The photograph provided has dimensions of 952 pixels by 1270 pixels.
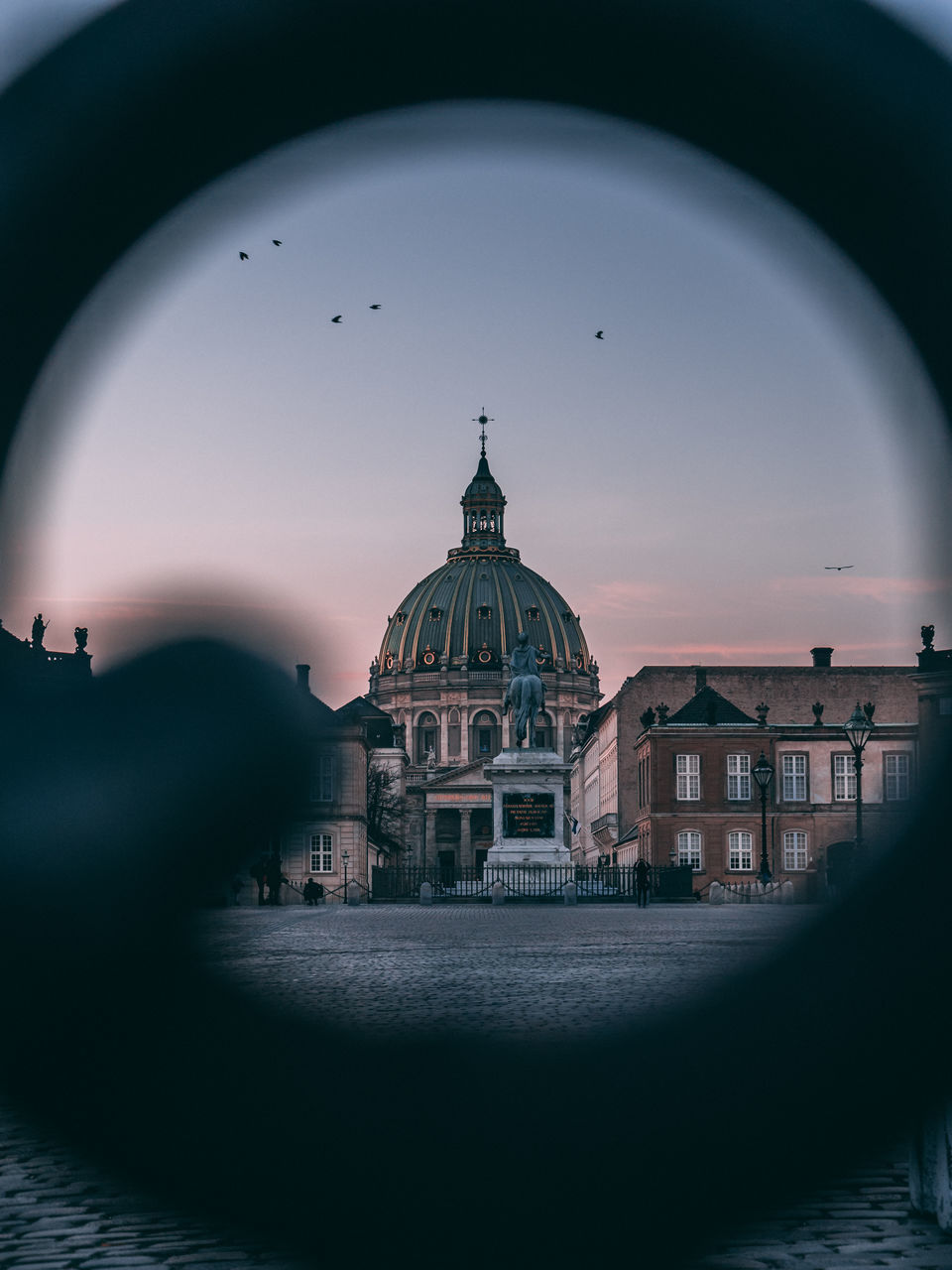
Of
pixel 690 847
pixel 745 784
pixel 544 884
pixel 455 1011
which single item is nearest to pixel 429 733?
Answer: pixel 690 847

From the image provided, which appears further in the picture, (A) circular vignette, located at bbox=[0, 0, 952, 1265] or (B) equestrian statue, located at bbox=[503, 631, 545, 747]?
(B) equestrian statue, located at bbox=[503, 631, 545, 747]

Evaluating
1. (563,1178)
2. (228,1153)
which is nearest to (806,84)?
(563,1178)

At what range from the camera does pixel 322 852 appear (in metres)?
71.0

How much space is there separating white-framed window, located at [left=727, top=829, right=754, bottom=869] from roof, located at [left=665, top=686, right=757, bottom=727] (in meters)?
5.05

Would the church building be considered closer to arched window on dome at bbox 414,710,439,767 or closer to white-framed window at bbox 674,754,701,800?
arched window on dome at bbox 414,710,439,767

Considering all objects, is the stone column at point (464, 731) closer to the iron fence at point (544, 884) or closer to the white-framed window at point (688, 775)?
the iron fence at point (544, 884)

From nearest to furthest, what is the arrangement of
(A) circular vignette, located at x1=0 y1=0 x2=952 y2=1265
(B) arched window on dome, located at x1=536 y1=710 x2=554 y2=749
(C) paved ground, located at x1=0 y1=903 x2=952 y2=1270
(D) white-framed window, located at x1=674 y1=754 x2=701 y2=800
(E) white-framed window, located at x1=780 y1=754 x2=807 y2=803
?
1. (A) circular vignette, located at x1=0 y1=0 x2=952 y2=1265
2. (C) paved ground, located at x1=0 y1=903 x2=952 y2=1270
3. (E) white-framed window, located at x1=780 y1=754 x2=807 y2=803
4. (D) white-framed window, located at x1=674 y1=754 x2=701 y2=800
5. (B) arched window on dome, located at x1=536 y1=710 x2=554 y2=749

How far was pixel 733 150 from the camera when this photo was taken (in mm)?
3885

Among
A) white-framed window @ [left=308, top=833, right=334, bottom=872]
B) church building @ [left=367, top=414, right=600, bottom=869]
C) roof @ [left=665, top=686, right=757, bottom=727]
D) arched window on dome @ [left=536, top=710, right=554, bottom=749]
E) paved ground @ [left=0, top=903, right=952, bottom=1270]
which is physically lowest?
paved ground @ [left=0, top=903, right=952, bottom=1270]

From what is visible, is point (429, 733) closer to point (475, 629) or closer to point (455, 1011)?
point (475, 629)

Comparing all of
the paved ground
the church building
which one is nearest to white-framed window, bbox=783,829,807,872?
the paved ground

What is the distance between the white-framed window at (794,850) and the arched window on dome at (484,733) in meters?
119

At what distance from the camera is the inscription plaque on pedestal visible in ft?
171

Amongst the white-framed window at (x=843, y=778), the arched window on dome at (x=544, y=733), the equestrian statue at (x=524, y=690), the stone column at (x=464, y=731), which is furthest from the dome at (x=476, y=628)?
the equestrian statue at (x=524, y=690)
